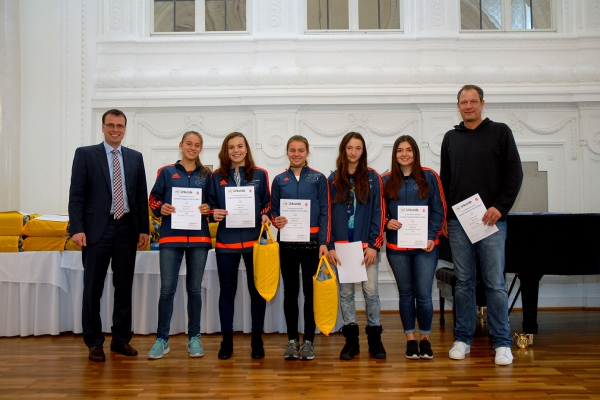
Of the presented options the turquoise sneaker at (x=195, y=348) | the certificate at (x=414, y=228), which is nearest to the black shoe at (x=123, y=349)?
the turquoise sneaker at (x=195, y=348)

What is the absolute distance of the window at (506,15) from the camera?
641 centimetres

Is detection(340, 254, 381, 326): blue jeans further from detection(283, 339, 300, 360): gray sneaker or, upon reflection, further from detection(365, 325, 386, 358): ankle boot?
detection(283, 339, 300, 360): gray sneaker

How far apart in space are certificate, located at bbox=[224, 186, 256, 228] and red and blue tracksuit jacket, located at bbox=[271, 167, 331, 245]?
17 centimetres

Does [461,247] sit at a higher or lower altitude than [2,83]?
lower

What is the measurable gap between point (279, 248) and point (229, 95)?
2.93m

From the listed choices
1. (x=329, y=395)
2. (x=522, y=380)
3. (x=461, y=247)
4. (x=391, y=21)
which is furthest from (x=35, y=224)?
(x=391, y=21)

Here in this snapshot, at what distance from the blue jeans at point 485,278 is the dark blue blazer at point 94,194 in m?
2.28

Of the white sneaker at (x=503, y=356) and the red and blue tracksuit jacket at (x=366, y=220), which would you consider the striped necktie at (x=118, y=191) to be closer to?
the red and blue tracksuit jacket at (x=366, y=220)

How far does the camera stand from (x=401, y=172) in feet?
12.2

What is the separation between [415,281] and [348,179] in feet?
2.75

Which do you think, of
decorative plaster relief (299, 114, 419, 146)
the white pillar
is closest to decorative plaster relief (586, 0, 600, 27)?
decorative plaster relief (299, 114, 419, 146)

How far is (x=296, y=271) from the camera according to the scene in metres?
3.68

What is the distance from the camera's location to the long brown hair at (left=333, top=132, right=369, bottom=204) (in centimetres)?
362

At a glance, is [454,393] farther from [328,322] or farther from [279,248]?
[279,248]
